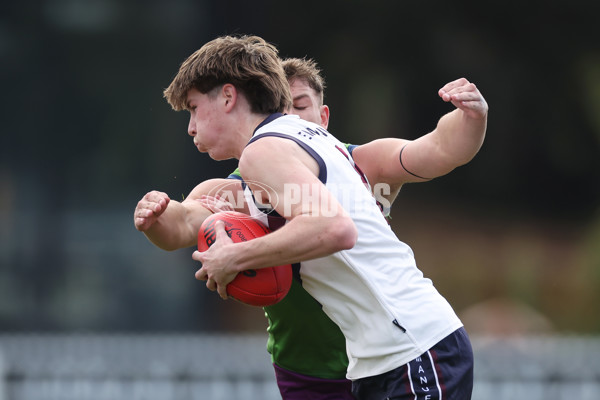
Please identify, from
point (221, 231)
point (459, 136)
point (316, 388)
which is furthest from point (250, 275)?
point (459, 136)

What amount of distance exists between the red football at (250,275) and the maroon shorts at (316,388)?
0.74m

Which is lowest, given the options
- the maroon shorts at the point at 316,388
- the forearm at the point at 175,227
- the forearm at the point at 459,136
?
the maroon shorts at the point at 316,388

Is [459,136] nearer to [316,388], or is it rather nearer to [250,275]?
[250,275]

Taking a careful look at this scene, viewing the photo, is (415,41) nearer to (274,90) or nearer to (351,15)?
(351,15)

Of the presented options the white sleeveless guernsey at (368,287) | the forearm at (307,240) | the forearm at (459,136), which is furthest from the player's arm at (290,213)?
the forearm at (459,136)

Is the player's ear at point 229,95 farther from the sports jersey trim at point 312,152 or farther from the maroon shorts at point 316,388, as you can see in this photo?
the maroon shorts at point 316,388

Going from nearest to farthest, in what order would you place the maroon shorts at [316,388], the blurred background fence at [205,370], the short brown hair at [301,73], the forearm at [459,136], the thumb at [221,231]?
the thumb at [221,231]
the forearm at [459,136]
the maroon shorts at [316,388]
the short brown hair at [301,73]
the blurred background fence at [205,370]

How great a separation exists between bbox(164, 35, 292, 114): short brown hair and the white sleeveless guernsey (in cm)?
20

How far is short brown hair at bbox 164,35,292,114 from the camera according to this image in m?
2.83

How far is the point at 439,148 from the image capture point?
3.21 metres

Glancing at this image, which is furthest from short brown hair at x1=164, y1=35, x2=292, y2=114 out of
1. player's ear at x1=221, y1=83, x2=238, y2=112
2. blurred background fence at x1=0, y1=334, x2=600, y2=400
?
blurred background fence at x1=0, y1=334, x2=600, y2=400

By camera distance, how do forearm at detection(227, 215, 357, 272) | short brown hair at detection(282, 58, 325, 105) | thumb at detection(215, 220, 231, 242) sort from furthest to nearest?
short brown hair at detection(282, 58, 325, 105), thumb at detection(215, 220, 231, 242), forearm at detection(227, 215, 357, 272)

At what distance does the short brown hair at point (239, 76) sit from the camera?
9.29ft

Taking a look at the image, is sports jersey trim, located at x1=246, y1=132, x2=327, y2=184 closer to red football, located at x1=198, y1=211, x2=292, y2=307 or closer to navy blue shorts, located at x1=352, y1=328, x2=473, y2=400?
red football, located at x1=198, y1=211, x2=292, y2=307
